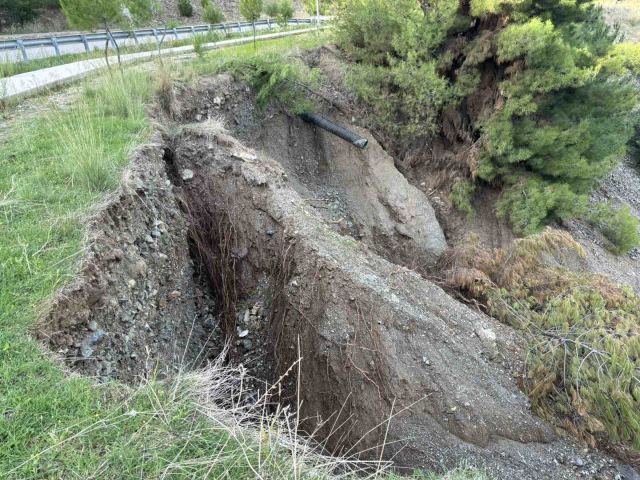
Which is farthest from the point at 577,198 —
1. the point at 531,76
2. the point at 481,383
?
the point at 481,383

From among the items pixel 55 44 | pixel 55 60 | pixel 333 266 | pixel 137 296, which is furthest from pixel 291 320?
pixel 55 44

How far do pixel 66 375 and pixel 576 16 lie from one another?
35.8ft

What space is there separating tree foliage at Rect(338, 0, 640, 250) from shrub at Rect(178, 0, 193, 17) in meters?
17.7

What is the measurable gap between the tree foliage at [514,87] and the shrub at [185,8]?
17691 millimetres

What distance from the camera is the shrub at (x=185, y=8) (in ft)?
77.8

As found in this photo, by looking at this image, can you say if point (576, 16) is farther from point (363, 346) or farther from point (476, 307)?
point (363, 346)

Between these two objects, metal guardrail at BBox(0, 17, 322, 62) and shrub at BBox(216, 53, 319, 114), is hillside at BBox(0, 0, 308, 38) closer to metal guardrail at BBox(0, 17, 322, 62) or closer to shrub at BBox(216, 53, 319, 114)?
metal guardrail at BBox(0, 17, 322, 62)

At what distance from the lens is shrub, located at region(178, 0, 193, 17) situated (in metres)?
23.7

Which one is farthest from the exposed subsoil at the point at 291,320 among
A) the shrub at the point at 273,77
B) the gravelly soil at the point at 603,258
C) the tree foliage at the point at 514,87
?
the tree foliage at the point at 514,87

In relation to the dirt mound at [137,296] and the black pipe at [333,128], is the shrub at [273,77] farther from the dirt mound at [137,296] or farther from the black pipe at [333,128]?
the dirt mound at [137,296]

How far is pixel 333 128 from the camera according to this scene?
955cm

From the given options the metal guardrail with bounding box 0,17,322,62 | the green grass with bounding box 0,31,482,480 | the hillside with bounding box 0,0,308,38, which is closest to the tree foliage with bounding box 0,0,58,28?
the hillside with bounding box 0,0,308,38

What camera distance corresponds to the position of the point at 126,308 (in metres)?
3.79

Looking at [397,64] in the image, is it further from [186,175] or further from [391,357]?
[391,357]
